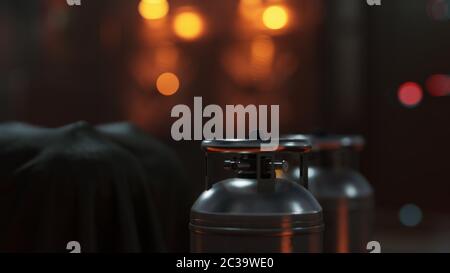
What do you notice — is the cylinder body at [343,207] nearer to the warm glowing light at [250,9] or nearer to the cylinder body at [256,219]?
the cylinder body at [256,219]

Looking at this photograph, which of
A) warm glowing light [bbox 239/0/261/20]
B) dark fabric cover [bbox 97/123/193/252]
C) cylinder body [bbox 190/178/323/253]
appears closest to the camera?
cylinder body [bbox 190/178/323/253]

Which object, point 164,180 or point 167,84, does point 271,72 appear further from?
point 164,180

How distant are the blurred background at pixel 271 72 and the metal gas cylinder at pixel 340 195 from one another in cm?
234

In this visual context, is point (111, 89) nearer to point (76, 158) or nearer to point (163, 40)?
point (163, 40)

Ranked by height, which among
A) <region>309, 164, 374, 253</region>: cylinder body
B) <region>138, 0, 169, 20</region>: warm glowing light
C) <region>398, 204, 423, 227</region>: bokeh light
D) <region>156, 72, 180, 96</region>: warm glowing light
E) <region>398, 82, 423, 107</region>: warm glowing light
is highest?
<region>138, 0, 169, 20</region>: warm glowing light

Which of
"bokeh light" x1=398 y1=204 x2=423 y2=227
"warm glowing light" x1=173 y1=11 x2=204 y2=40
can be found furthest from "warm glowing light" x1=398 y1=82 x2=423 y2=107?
"warm glowing light" x1=173 y1=11 x2=204 y2=40

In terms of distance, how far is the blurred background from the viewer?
4520 mm

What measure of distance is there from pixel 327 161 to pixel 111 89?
116 inches

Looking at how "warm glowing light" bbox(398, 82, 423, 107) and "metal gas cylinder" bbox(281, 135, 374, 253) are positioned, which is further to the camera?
"warm glowing light" bbox(398, 82, 423, 107)

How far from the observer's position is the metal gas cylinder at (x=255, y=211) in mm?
1170

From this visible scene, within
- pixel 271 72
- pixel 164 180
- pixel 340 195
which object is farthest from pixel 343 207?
pixel 271 72

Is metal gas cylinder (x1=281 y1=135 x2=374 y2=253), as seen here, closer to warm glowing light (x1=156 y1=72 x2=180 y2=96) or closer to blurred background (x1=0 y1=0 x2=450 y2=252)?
blurred background (x1=0 y1=0 x2=450 y2=252)

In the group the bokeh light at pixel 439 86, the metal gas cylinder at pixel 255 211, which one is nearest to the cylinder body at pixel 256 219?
the metal gas cylinder at pixel 255 211

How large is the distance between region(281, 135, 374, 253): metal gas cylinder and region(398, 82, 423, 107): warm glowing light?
3.20m
